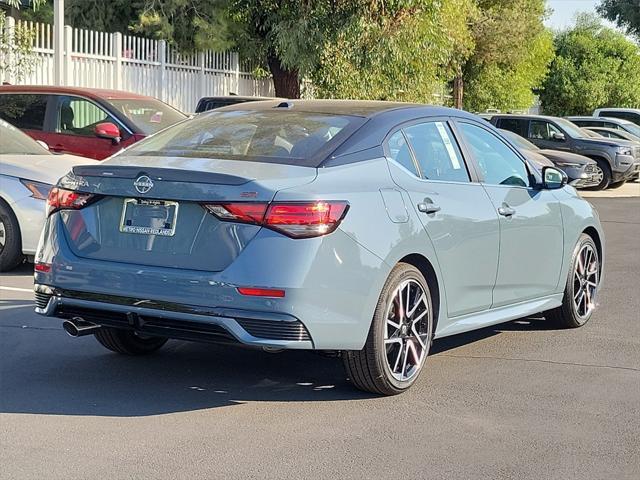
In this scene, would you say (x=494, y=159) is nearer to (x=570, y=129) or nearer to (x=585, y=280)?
(x=585, y=280)

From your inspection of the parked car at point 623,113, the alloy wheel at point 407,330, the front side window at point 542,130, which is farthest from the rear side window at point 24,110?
the parked car at point 623,113

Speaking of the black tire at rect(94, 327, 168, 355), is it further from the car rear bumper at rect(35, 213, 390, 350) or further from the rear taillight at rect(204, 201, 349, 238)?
the rear taillight at rect(204, 201, 349, 238)

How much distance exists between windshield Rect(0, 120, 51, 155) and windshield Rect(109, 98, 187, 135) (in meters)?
2.18

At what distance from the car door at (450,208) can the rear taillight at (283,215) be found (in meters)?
0.82

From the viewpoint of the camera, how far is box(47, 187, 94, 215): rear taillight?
18.5 feet

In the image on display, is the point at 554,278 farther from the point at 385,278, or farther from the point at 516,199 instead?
the point at 385,278

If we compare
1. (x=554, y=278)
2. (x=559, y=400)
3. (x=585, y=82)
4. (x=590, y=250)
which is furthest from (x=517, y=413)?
(x=585, y=82)

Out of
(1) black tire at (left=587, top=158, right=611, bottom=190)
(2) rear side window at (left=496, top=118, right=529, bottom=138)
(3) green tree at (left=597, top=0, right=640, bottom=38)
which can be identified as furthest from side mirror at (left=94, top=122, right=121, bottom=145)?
(3) green tree at (left=597, top=0, right=640, bottom=38)

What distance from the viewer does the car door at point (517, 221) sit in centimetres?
684

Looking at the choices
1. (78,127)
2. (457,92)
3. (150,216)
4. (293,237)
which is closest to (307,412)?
(293,237)

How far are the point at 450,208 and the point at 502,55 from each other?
32348mm

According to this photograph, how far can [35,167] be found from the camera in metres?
9.90

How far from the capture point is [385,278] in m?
5.57

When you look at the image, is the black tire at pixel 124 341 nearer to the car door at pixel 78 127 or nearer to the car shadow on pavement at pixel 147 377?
the car shadow on pavement at pixel 147 377
